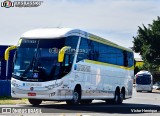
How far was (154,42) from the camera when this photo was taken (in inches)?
3056

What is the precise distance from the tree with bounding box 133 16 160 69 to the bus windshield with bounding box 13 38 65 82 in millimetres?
57007

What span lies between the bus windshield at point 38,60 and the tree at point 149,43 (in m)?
57.0

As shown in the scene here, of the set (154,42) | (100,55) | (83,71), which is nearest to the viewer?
(83,71)

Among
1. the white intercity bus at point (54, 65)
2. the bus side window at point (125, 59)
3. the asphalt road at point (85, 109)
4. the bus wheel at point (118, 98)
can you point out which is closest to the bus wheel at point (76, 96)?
the white intercity bus at point (54, 65)

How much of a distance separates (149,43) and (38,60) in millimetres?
58795

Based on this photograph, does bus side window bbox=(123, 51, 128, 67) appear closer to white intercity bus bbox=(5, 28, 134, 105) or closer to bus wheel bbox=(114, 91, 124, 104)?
bus wheel bbox=(114, 91, 124, 104)

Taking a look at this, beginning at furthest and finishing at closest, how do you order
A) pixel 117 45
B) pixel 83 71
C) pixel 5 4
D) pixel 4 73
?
1. pixel 4 73
2. pixel 5 4
3. pixel 117 45
4. pixel 83 71

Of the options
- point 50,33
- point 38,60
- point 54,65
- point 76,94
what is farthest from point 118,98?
point 38,60

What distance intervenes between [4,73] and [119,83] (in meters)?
10.2

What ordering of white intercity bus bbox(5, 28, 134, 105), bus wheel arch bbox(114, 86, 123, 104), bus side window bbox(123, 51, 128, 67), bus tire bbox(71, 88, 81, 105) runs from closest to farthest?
white intercity bus bbox(5, 28, 134, 105), bus tire bbox(71, 88, 81, 105), bus wheel arch bbox(114, 86, 123, 104), bus side window bbox(123, 51, 128, 67)

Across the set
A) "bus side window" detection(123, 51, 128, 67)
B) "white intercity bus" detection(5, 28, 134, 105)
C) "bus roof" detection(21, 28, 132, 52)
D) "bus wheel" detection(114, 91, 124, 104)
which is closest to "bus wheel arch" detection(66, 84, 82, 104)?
"white intercity bus" detection(5, 28, 134, 105)

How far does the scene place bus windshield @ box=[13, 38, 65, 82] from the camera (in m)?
20.6

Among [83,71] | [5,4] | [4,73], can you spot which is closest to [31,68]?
[83,71]

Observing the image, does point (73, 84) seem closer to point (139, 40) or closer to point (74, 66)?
point (74, 66)
